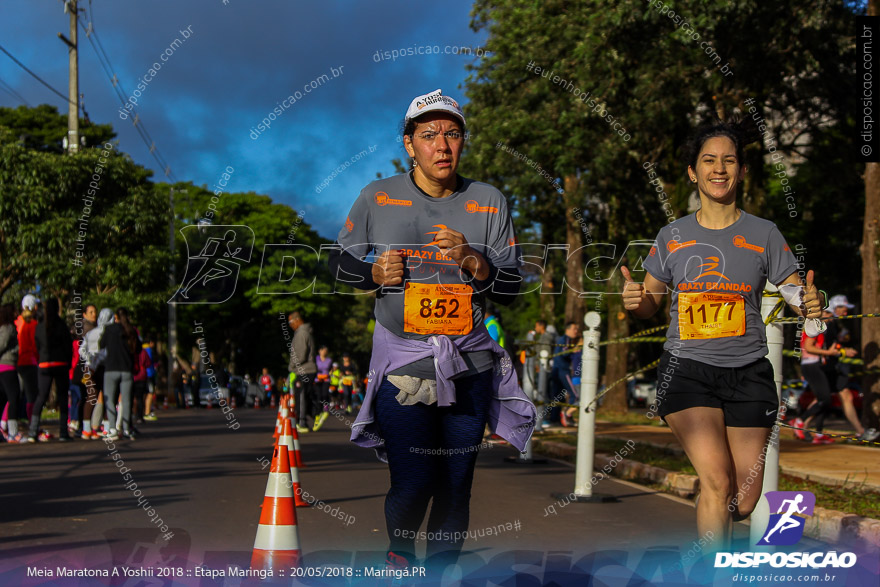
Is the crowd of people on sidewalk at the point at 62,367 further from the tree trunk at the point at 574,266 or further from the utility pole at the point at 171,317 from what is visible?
the tree trunk at the point at 574,266

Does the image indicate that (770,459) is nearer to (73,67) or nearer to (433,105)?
(433,105)

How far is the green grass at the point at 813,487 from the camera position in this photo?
281 inches

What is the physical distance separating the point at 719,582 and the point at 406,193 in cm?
209

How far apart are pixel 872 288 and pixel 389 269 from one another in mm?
11538

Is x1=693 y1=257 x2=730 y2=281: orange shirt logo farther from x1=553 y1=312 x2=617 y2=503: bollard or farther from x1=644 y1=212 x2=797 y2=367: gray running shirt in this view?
x1=553 y1=312 x2=617 y2=503: bollard

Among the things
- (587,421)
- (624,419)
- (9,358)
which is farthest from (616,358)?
Answer: (587,421)

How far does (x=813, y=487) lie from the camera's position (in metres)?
8.21

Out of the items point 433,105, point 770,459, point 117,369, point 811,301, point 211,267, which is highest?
point 433,105

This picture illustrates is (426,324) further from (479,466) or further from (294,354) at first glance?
(294,354)

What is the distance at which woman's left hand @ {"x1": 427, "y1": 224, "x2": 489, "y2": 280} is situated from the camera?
3686 millimetres

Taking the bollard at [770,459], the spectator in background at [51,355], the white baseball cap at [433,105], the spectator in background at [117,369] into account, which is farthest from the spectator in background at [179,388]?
the white baseball cap at [433,105]

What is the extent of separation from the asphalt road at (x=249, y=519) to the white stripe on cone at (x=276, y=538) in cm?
33

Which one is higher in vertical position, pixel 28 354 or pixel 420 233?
pixel 420 233

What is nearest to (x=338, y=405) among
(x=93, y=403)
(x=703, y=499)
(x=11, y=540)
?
(x=93, y=403)
